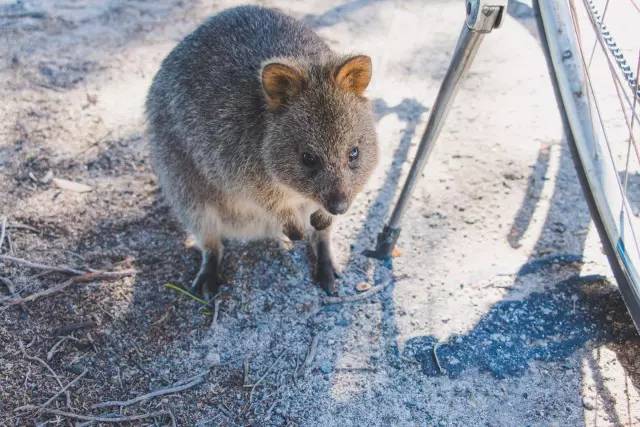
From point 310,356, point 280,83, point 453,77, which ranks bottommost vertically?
point 310,356

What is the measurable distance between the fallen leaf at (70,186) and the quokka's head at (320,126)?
57.3 inches

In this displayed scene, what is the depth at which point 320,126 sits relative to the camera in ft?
9.09

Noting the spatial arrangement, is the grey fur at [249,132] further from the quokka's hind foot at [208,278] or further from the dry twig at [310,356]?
the dry twig at [310,356]

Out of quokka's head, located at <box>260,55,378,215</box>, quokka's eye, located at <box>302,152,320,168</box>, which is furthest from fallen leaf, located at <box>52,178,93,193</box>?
quokka's eye, located at <box>302,152,320,168</box>

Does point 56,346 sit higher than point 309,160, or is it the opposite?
point 309,160

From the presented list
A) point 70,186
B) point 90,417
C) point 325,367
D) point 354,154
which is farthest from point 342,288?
point 70,186

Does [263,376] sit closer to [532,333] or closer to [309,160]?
[309,160]

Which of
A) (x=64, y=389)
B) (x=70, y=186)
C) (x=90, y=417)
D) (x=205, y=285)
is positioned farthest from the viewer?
(x=70, y=186)

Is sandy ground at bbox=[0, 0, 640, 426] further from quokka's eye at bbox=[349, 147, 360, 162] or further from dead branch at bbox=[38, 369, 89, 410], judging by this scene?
quokka's eye at bbox=[349, 147, 360, 162]

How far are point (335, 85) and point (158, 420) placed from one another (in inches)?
64.5

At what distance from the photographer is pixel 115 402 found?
2670 millimetres

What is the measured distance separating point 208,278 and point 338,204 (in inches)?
37.8

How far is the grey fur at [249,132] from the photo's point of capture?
9.18ft

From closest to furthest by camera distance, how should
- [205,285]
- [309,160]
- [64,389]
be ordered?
[64,389] < [309,160] < [205,285]
